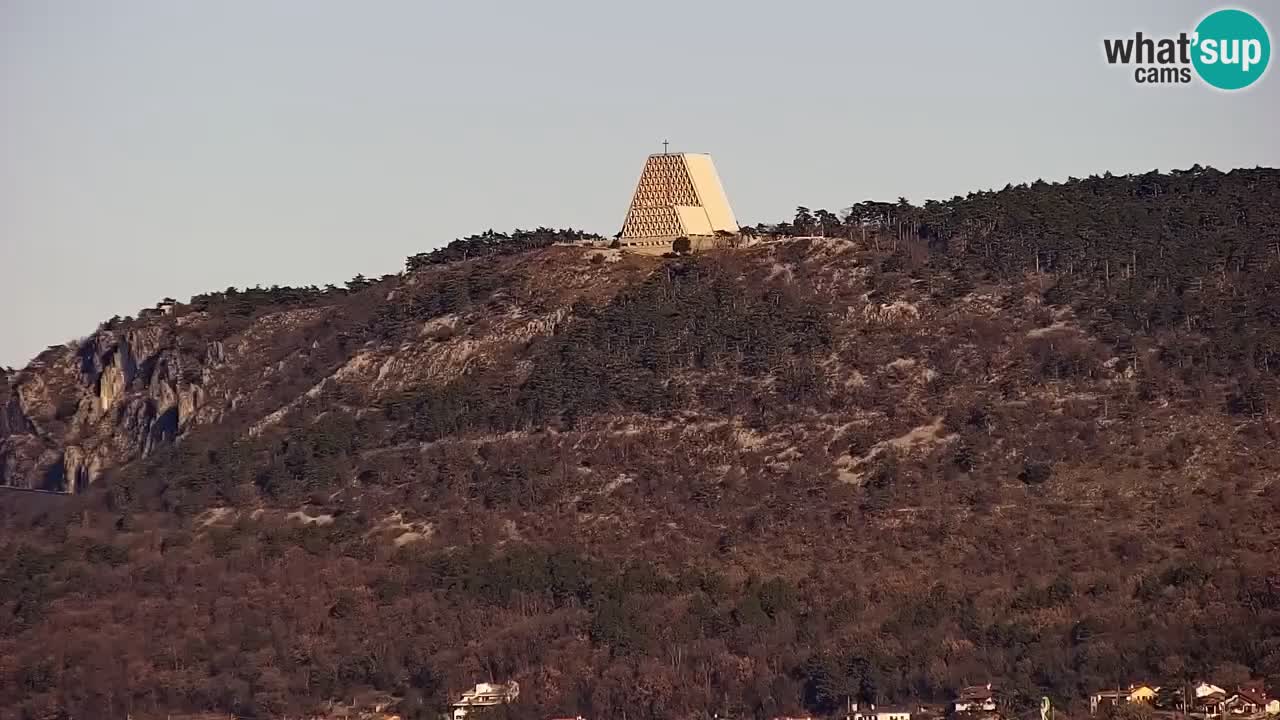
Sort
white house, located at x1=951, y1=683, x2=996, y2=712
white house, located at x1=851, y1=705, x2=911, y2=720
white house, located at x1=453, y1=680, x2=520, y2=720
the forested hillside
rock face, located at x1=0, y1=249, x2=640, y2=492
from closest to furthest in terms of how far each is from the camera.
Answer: white house, located at x1=951, y1=683, x2=996, y2=712 < white house, located at x1=851, y1=705, x2=911, y2=720 < white house, located at x1=453, y1=680, x2=520, y2=720 < the forested hillside < rock face, located at x1=0, y1=249, x2=640, y2=492

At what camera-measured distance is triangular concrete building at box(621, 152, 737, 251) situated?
161500mm

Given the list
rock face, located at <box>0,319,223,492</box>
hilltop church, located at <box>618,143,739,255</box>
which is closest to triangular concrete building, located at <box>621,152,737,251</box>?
hilltop church, located at <box>618,143,739,255</box>

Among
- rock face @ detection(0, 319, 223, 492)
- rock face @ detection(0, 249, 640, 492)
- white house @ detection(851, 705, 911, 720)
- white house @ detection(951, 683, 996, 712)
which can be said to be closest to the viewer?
white house @ detection(951, 683, 996, 712)

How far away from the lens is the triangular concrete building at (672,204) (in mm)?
161500

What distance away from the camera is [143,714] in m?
131

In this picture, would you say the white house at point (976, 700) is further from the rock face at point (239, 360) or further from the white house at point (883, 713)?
the rock face at point (239, 360)

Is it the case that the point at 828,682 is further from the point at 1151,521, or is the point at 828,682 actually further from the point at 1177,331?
the point at 1177,331

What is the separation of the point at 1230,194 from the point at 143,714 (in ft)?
206

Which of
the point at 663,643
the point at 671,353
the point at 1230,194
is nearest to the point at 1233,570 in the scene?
the point at 663,643

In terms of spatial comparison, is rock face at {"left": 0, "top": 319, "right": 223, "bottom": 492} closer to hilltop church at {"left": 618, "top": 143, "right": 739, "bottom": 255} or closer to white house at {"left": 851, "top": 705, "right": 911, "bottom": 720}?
hilltop church at {"left": 618, "top": 143, "right": 739, "bottom": 255}

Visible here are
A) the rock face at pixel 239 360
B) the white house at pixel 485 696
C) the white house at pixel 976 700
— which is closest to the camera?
the white house at pixel 976 700

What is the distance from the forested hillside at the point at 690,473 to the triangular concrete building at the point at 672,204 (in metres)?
1.84

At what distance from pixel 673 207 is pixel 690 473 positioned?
17.2 m

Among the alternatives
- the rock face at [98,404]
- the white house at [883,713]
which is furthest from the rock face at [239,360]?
the white house at [883,713]
